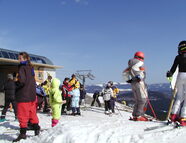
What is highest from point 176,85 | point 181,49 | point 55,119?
point 181,49

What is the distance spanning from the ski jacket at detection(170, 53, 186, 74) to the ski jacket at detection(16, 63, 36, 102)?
311cm

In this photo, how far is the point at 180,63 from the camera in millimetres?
4805

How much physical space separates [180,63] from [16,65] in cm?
1456

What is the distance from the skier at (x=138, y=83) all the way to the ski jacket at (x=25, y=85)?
270cm

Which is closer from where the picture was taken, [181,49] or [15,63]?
[181,49]

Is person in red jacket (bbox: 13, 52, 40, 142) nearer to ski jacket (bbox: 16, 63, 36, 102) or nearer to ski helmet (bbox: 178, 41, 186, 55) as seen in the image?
ski jacket (bbox: 16, 63, 36, 102)

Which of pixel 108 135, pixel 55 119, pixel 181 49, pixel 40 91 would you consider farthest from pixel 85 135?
pixel 40 91

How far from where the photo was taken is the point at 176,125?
14.0 ft

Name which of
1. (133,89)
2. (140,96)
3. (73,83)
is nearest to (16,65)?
(73,83)

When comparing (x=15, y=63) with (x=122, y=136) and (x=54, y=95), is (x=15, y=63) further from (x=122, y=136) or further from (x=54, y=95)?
(x=122, y=136)

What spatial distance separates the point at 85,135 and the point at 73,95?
7519mm

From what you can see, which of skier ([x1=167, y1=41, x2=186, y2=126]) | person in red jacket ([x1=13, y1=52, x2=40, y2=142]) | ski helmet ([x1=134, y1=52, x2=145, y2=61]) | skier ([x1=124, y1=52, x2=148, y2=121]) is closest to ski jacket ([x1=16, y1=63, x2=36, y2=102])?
person in red jacket ([x1=13, y1=52, x2=40, y2=142])

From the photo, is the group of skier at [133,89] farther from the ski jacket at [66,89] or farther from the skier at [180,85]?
the ski jacket at [66,89]

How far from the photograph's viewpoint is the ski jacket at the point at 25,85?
4613 mm
